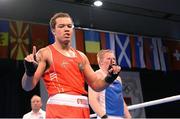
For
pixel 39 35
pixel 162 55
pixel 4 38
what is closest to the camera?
pixel 4 38

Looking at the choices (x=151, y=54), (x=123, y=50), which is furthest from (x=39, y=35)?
(x=151, y=54)

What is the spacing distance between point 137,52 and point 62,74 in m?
5.25

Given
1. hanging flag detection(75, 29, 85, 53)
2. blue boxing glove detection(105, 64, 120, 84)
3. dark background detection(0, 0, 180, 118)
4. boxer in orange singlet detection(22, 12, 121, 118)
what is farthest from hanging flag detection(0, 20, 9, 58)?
blue boxing glove detection(105, 64, 120, 84)

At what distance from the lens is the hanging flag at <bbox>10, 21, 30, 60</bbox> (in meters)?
5.86

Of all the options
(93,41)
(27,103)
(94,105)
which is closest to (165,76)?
(93,41)

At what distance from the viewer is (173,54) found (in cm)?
746

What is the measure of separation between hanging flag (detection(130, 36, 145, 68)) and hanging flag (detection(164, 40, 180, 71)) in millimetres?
694

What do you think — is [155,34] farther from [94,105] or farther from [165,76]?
[94,105]

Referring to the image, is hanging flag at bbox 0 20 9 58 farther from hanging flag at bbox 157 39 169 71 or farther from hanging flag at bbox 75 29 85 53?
hanging flag at bbox 157 39 169 71

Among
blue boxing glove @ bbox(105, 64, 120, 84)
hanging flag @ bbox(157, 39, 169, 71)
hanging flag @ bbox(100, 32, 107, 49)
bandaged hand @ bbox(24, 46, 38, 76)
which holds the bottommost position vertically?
blue boxing glove @ bbox(105, 64, 120, 84)

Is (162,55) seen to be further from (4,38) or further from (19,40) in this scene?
(4,38)

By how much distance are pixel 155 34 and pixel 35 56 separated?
590 centimetres

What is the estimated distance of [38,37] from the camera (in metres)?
6.12

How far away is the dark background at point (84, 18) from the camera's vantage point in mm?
5805
